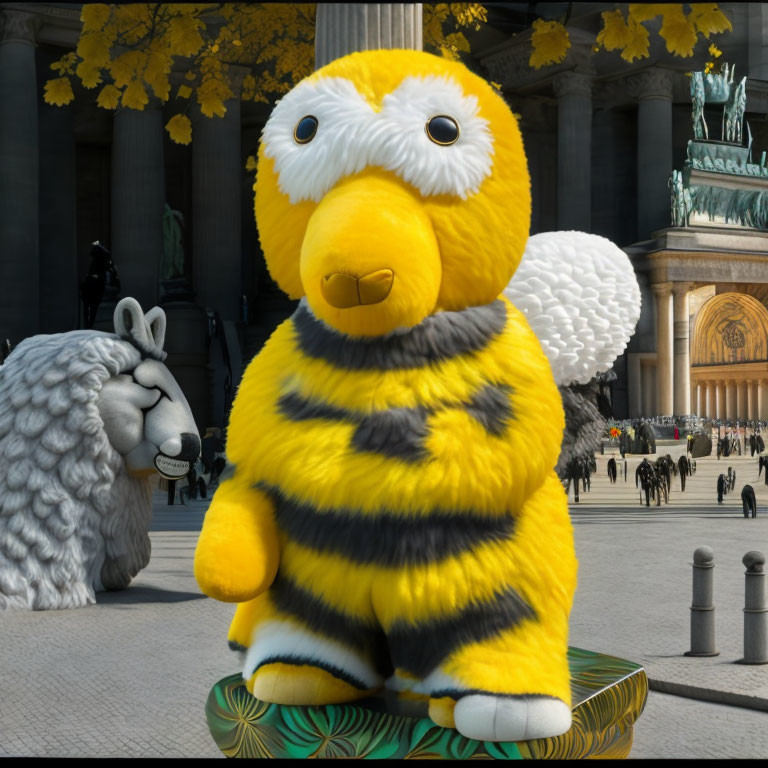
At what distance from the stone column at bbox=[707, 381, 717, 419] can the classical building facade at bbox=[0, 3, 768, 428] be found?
6 cm

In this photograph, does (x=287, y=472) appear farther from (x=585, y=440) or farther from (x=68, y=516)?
(x=68, y=516)

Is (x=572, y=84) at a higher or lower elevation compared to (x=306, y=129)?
higher

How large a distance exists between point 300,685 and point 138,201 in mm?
26403

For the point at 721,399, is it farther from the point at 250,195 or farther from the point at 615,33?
the point at 615,33

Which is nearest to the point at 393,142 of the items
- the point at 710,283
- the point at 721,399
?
the point at 710,283

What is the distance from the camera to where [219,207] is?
29.5 meters

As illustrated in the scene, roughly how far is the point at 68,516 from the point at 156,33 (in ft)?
10.9

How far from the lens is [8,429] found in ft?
23.1

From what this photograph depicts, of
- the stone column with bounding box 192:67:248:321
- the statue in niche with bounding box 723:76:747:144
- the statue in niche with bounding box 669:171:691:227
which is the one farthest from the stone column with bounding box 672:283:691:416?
the stone column with bounding box 192:67:248:321

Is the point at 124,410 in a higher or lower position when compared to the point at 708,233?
lower

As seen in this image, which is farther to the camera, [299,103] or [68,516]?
[68,516]

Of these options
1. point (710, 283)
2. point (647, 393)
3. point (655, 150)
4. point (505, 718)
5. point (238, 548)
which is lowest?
point (505, 718)

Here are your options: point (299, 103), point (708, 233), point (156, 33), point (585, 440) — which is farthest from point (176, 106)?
point (299, 103)

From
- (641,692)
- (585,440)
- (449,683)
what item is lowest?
(641,692)
